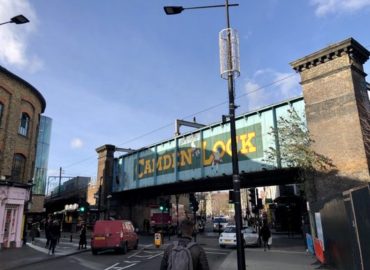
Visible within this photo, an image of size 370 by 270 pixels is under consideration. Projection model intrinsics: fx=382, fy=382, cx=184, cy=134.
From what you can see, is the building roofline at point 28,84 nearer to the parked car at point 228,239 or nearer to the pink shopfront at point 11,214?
the pink shopfront at point 11,214

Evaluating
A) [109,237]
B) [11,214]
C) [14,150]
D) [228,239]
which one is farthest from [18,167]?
[228,239]

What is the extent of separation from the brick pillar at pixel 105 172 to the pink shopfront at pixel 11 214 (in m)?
17.3

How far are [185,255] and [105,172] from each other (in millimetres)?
39959

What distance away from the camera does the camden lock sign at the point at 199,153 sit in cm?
2469

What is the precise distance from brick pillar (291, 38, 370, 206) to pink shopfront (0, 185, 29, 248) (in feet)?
59.9

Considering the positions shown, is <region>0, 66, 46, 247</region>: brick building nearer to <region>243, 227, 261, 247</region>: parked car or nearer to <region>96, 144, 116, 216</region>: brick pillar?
<region>96, 144, 116, 216</region>: brick pillar

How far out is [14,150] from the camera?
86.0 ft

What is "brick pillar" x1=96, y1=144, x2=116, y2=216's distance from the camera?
43.4 m

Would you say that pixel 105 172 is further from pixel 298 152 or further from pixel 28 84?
pixel 298 152

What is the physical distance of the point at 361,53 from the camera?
20.4 meters

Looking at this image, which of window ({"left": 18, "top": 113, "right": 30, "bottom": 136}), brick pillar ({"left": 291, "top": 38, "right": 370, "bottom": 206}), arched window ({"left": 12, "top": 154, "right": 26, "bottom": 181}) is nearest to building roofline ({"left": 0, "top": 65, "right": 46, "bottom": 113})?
window ({"left": 18, "top": 113, "right": 30, "bottom": 136})

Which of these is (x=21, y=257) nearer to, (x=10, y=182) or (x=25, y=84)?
(x=10, y=182)

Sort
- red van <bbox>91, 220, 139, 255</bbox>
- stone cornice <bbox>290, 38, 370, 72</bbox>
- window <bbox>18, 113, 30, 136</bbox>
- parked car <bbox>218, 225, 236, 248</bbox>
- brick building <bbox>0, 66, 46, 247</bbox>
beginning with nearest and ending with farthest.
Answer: stone cornice <bbox>290, 38, 370, 72</bbox>
red van <bbox>91, 220, 139, 255</bbox>
brick building <bbox>0, 66, 46, 247</bbox>
parked car <bbox>218, 225, 236, 248</bbox>
window <bbox>18, 113, 30, 136</bbox>

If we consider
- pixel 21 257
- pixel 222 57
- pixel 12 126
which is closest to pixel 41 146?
pixel 12 126
